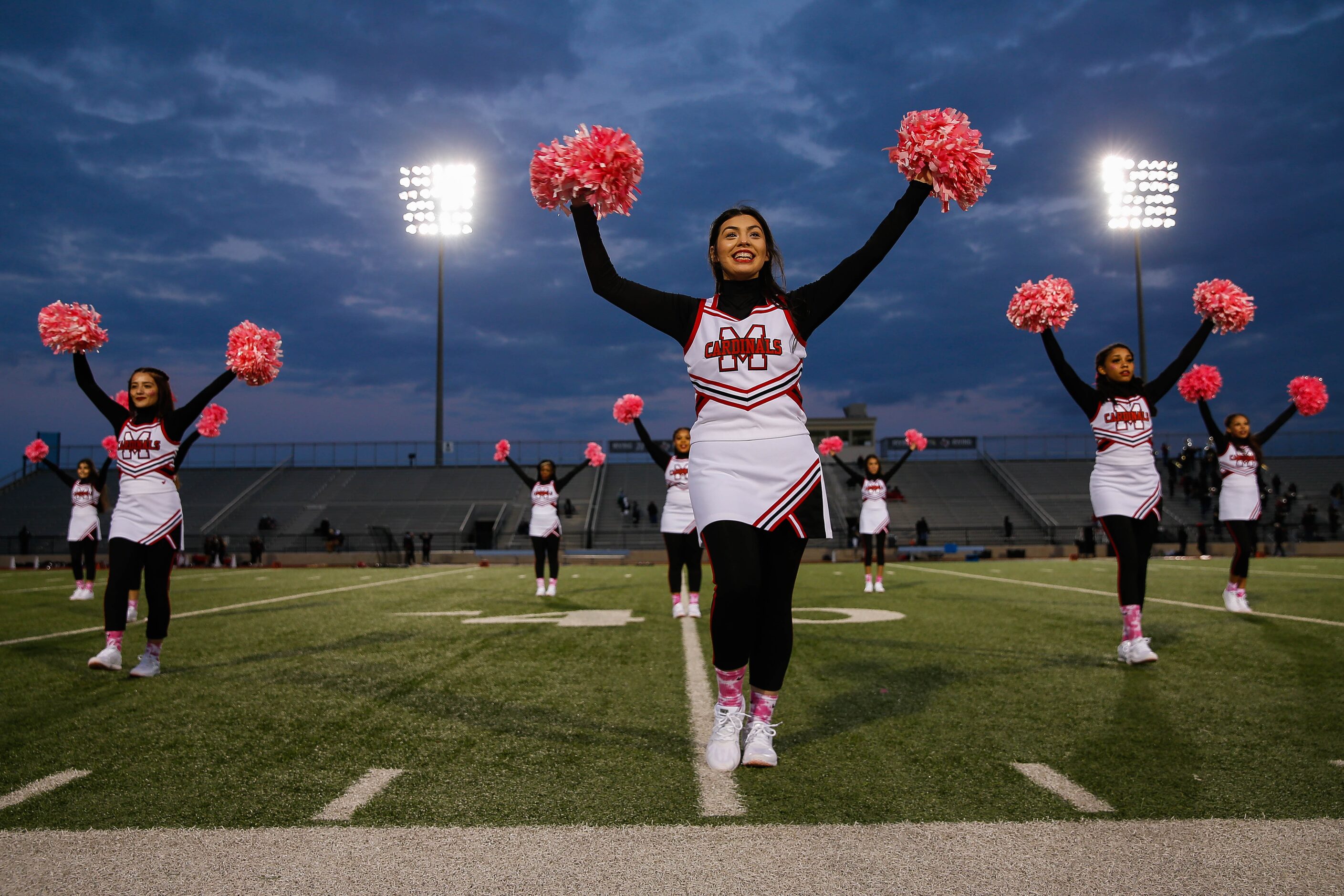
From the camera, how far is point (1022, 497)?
121 feet

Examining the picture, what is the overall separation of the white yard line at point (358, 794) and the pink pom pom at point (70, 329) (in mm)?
3956

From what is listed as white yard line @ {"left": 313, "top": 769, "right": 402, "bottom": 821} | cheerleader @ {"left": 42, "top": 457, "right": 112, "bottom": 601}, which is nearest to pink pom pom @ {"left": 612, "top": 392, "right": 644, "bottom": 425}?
white yard line @ {"left": 313, "top": 769, "right": 402, "bottom": 821}

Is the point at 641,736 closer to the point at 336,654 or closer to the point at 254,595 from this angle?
the point at 336,654

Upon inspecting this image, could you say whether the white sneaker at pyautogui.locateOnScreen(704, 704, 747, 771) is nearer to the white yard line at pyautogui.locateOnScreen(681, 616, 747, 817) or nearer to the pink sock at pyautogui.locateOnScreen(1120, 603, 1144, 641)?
the white yard line at pyautogui.locateOnScreen(681, 616, 747, 817)

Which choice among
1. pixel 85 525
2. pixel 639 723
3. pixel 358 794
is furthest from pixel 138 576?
pixel 85 525

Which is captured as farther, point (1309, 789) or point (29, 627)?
point (29, 627)

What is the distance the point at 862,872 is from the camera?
79.0 inches

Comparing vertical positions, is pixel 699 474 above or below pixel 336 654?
above

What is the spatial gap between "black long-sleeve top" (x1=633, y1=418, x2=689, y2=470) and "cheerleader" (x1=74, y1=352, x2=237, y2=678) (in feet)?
11.2

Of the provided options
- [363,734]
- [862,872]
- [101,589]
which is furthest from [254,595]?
[862,872]

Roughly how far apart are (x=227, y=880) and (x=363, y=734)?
4.75ft

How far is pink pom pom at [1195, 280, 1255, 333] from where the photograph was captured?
18.9 ft

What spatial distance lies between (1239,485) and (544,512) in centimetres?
791

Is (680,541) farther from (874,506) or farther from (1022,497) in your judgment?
(1022,497)
